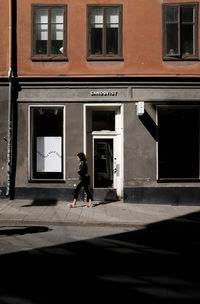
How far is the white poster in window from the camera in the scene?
1290 centimetres

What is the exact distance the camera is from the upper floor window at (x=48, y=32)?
41.9ft

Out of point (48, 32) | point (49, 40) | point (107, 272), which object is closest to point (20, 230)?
point (107, 272)

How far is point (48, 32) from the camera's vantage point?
504 inches

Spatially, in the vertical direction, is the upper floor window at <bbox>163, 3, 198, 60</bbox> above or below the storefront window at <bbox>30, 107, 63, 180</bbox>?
above

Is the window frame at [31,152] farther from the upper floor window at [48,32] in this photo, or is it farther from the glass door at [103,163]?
the upper floor window at [48,32]

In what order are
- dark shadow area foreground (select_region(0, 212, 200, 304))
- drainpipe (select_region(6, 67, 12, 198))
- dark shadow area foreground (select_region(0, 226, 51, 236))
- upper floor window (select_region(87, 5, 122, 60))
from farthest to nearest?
upper floor window (select_region(87, 5, 122, 60)) → drainpipe (select_region(6, 67, 12, 198)) → dark shadow area foreground (select_region(0, 226, 51, 236)) → dark shadow area foreground (select_region(0, 212, 200, 304))

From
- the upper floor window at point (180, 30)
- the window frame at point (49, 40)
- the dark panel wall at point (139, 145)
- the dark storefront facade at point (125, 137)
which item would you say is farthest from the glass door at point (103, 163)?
the upper floor window at point (180, 30)

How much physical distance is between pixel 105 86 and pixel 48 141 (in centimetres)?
279

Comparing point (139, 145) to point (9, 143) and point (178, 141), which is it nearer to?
point (178, 141)

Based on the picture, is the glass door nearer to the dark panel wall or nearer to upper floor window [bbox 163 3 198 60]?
the dark panel wall

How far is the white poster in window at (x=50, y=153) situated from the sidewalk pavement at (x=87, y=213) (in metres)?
1.22

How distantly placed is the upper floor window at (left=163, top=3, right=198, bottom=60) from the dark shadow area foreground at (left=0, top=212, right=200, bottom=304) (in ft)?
23.8

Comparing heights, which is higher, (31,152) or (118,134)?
(118,134)

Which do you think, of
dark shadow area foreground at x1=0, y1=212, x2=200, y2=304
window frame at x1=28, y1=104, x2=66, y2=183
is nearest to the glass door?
window frame at x1=28, y1=104, x2=66, y2=183
